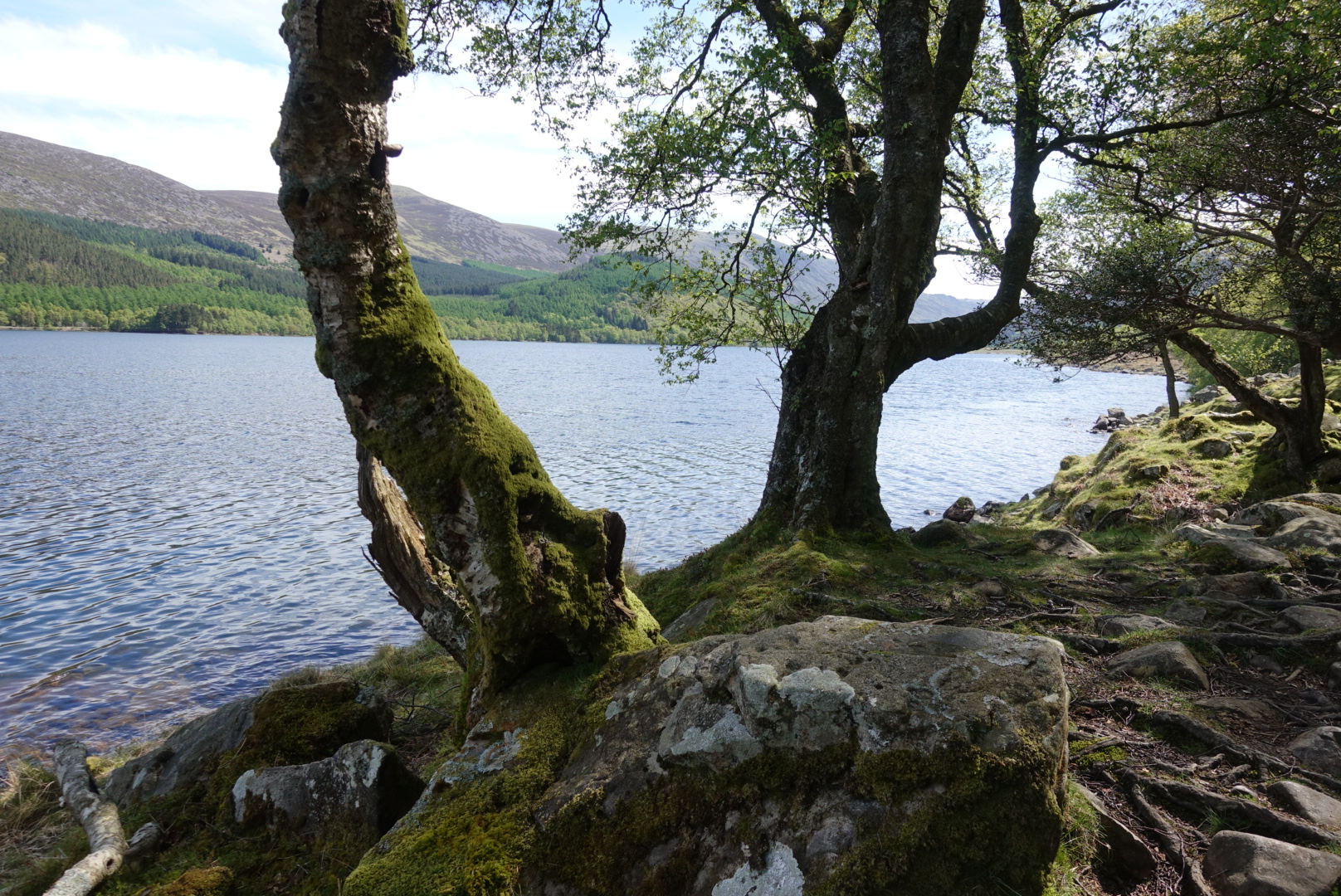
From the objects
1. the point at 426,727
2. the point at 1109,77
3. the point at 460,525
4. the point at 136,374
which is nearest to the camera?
the point at 460,525

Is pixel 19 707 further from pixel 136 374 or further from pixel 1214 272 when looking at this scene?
pixel 136 374

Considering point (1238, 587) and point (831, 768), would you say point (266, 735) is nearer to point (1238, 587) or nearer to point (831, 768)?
point (831, 768)

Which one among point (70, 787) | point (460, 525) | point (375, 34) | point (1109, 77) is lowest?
point (70, 787)

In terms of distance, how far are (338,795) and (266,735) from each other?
5.71 feet

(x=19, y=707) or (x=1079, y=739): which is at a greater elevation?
(x=1079, y=739)

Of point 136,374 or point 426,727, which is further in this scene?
point 136,374

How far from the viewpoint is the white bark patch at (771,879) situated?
321 cm

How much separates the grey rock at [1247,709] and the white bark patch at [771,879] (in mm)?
3831

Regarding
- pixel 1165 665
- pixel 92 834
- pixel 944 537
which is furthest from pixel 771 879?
pixel 944 537

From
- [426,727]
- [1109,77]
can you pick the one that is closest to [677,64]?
[1109,77]

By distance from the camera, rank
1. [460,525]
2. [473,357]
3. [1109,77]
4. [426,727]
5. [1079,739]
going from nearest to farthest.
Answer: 1. [1079,739]
2. [460,525]
3. [426,727]
4. [1109,77]
5. [473,357]

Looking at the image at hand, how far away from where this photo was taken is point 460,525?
17.3ft

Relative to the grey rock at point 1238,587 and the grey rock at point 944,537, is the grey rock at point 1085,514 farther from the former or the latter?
the grey rock at point 1238,587

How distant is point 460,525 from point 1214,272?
621 inches
